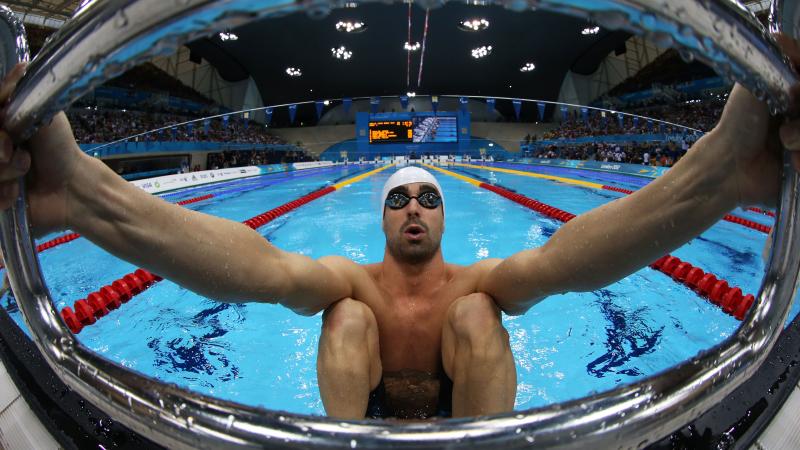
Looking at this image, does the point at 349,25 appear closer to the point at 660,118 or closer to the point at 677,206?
the point at 660,118

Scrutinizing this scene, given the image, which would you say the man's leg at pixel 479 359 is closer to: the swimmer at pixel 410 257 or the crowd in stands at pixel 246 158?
the swimmer at pixel 410 257

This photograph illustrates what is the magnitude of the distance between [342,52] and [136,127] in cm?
1123

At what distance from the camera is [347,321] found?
1.46 meters

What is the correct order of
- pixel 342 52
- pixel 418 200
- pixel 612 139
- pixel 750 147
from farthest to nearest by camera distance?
pixel 342 52, pixel 612 139, pixel 418 200, pixel 750 147

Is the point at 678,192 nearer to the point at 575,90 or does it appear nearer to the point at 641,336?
the point at 641,336

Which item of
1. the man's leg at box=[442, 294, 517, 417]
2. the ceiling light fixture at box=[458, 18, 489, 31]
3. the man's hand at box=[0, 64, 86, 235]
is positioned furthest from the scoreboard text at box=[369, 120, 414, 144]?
the man's hand at box=[0, 64, 86, 235]

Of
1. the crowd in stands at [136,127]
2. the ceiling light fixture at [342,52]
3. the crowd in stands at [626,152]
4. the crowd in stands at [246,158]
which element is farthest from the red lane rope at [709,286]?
the ceiling light fixture at [342,52]

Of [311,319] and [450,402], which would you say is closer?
[450,402]

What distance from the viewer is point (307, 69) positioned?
27.1 m

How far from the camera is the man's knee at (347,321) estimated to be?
1.44 metres

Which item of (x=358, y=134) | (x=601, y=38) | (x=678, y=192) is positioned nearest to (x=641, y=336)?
(x=678, y=192)

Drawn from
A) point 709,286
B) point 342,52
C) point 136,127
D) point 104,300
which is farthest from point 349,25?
point 709,286

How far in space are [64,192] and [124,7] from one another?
2.32 ft

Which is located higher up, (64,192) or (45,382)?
(64,192)
